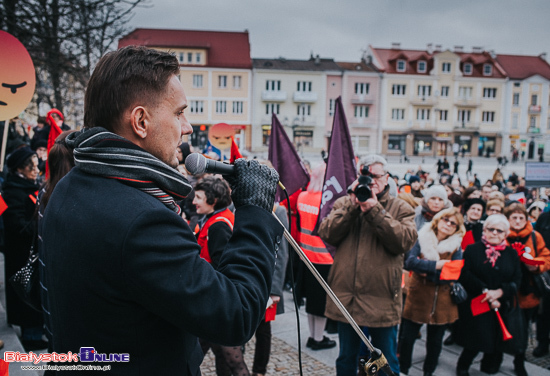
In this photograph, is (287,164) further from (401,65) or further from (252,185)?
(401,65)

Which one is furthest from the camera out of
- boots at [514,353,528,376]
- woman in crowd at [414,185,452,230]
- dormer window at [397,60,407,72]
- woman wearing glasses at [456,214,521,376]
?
dormer window at [397,60,407,72]

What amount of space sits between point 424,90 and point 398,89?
3184mm

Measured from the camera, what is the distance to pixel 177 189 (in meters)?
1.33

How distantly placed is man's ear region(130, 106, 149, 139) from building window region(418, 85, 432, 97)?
53.6 metres

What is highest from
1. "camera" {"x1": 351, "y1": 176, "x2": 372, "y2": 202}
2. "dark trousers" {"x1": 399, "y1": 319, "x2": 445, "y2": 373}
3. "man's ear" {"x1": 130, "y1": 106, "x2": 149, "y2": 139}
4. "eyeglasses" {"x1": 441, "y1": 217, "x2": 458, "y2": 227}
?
"man's ear" {"x1": 130, "y1": 106, "x2": 149, "y2": 139}

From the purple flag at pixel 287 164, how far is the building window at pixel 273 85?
4425 centimetres

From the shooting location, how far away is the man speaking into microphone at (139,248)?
1.15 meters

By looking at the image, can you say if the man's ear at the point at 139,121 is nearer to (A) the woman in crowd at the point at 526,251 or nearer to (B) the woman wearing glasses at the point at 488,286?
(B) the woman wearing glasses at the point at 488,286

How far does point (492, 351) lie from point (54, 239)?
4.54 metres

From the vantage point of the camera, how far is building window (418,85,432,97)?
5086cm

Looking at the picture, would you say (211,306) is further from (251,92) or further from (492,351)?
(251,92)

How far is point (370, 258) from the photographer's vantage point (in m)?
3.61

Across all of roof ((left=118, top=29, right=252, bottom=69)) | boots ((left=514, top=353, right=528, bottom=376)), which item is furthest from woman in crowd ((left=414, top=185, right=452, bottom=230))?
roof ((left=118, top=29, right=252, bottom=69))

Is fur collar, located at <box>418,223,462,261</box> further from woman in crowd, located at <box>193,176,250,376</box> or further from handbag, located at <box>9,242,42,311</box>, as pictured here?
handbag, located at <box>9,242,42,311</box>
